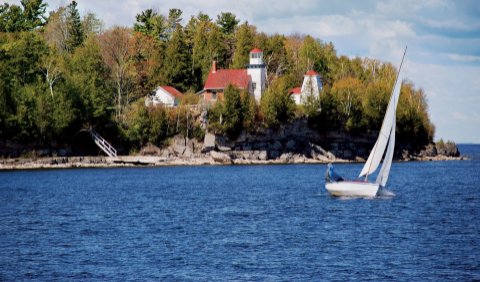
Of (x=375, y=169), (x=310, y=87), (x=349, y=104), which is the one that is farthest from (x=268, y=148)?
(x=375, y=169)

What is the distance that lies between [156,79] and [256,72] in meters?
15.0

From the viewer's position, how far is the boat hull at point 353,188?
59.5 meters

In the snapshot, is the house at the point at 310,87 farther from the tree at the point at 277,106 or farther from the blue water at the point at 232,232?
the blue water at the point at 232,232

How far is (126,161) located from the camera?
102312 mm

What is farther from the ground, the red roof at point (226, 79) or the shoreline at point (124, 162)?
the red roof at point (226, 79)

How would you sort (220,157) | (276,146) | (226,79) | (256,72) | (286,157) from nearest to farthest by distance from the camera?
1. (220,157)
2. (276,146)
3. (286,157)
4. (226,79)
5. (256,72)

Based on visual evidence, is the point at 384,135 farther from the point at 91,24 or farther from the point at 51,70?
the point at 91,24

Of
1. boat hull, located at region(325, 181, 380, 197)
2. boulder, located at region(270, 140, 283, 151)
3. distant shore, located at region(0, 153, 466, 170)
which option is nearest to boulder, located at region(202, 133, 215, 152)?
distant shore, located at region(0, 153, 466, 170)

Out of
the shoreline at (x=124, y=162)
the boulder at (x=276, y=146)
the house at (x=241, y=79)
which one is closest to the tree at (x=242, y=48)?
the house at (x=241, y=79)

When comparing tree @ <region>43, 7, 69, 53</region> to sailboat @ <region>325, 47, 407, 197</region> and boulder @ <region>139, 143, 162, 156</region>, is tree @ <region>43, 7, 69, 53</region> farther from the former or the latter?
sailboat @ <region>325, 47, 407, 197</region>

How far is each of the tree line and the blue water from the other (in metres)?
26.2

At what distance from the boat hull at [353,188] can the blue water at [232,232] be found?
93cm

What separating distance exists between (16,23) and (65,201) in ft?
249

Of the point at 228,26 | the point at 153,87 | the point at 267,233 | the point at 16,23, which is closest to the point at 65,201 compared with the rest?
the point at 267,233
